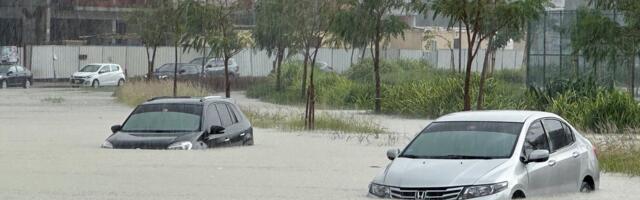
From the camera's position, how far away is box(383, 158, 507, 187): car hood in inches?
519

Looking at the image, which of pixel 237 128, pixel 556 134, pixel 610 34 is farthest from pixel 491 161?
pixel 237 128

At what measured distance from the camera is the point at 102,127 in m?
31.3

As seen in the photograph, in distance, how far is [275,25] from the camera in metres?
45.2

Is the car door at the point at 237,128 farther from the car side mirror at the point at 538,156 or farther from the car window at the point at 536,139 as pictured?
the car side mirror at the point at 538,156

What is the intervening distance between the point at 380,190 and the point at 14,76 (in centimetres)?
5208

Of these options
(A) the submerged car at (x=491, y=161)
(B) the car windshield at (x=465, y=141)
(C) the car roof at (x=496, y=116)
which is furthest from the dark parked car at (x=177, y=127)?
(B) the car windshield at (x=465, y=141)

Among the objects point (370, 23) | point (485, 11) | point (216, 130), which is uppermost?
point (370, 23)

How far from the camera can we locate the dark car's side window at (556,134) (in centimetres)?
1499

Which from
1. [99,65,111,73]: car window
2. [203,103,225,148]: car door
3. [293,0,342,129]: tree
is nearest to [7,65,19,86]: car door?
[99,65,111,73]: car window

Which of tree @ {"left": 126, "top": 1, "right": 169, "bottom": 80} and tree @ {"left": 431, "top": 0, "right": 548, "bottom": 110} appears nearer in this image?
tree @ {"left": 431, "top": 0, "right": 548, "bottom": 110}

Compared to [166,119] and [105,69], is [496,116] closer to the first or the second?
[166,119]

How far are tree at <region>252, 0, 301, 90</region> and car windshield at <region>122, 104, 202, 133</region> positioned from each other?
14.9 metres

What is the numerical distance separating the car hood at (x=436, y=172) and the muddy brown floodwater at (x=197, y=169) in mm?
972

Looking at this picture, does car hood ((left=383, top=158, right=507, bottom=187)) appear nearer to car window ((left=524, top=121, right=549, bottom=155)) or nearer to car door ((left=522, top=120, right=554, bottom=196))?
car door ((left=522, top=120, right=554, bottom=196))
